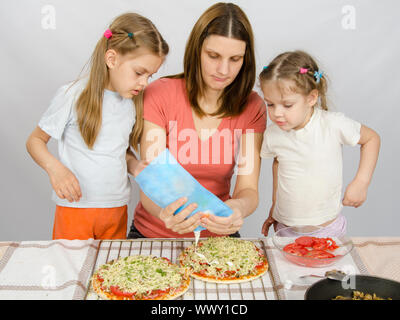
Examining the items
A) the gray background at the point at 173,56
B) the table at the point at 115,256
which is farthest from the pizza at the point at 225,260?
the gray background at the point at 173,56

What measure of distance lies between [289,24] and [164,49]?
121 cm

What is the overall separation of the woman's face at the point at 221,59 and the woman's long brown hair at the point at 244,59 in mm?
25

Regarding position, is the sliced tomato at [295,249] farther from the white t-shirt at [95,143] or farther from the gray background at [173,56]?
the gray background at [173,56]

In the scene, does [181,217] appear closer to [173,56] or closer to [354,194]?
[354,194]

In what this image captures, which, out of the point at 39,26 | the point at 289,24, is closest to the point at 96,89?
the point at 39,26

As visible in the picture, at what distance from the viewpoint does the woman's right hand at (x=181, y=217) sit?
1634mm

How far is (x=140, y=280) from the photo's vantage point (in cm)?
153

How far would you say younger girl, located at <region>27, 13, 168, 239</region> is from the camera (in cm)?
201

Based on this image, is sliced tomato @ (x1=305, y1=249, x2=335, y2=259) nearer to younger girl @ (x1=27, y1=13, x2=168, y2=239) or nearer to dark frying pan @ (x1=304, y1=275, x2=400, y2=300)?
dark frying pan @ (x1=304, y1=275, x2=400, y2=300)

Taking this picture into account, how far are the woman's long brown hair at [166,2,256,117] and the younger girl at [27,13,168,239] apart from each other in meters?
0.13

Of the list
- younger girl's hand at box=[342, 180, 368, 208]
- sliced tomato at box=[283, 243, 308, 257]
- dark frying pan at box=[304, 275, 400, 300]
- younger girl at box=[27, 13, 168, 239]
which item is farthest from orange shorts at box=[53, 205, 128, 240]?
dark frying pan at box=[304, 275, 400, 300]

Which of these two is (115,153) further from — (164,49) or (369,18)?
(369,18)

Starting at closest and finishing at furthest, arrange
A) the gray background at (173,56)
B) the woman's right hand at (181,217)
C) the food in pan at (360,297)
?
1. the food in pan at (360,297)
2. the woman's right hand at (181,217)
3. the gray background at (173,56)

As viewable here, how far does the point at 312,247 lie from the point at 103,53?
1062 mm
